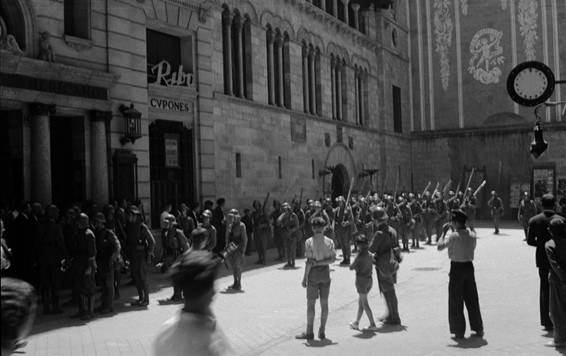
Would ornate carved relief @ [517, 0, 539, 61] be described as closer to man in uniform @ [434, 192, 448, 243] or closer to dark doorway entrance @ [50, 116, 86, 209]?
man in uniform @ [434, 192, 448, 243]

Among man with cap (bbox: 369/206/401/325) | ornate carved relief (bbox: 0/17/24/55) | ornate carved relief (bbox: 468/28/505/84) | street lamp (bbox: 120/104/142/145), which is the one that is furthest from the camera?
ornate carved relief (bbox: 468/28/505/84)

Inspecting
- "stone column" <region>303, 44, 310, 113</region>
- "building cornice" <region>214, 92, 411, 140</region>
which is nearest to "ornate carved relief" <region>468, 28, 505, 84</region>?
"building cornice" <region>214, 92, 411, 140</region>

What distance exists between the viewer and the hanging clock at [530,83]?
8.70 metres

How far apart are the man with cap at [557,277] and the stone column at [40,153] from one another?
10806 mm

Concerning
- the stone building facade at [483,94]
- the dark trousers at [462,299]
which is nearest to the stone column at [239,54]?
the dark trousers at [462,299]

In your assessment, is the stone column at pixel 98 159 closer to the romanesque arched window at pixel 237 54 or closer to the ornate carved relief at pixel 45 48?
the ornate carved relief at pixel 45 48

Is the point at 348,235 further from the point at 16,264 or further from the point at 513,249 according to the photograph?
the point at 16,264

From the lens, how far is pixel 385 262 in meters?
10.1

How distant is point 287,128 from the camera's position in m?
26.1

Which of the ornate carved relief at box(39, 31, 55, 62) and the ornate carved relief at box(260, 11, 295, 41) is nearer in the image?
the ornate carved relief at box(39, 31, 55, 62)

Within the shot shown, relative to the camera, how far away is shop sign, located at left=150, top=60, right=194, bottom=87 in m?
19.2

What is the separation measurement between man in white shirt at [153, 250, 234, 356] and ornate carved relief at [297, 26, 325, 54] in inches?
952

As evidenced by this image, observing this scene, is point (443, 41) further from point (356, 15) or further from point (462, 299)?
point (462, 299)

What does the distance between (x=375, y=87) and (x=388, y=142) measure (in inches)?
121
